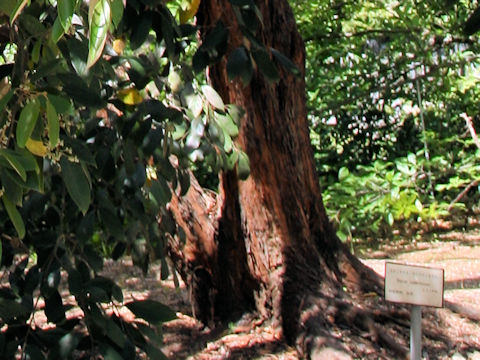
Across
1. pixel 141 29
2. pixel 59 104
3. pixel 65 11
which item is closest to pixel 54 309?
pixel 141 29

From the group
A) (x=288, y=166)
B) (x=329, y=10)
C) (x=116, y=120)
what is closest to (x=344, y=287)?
(x=288, y=166)

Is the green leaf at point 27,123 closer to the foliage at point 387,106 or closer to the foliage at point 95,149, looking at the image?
the foliage at point 95,149

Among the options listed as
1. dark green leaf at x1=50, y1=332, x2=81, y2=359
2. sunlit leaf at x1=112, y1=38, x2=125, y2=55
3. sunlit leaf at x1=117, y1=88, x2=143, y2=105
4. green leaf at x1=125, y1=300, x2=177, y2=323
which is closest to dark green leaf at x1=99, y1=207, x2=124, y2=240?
green leaf at x1=125, y1=300, x2=177, y2=323

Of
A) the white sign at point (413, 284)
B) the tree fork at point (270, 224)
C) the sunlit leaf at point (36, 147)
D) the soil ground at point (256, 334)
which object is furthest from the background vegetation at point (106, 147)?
the white sign at point (413, 284)

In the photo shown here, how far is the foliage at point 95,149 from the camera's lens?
2.23m

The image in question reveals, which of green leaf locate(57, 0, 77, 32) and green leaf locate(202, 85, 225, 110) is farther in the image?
green leaf locate(202, 85, 225, 110)

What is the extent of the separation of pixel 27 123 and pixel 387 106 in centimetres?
936

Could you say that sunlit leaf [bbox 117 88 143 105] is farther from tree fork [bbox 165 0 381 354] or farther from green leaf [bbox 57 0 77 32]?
green leaf [bbox 57 0 77 32]

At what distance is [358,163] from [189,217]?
564 cm

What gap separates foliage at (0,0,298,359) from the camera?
7.33 feet

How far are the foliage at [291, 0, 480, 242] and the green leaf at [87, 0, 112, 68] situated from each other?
6786mm

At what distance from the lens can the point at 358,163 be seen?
10719mm

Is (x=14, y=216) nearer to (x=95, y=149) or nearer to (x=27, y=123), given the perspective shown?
(x=27, y=123)

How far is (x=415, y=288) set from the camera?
4.12 metres
